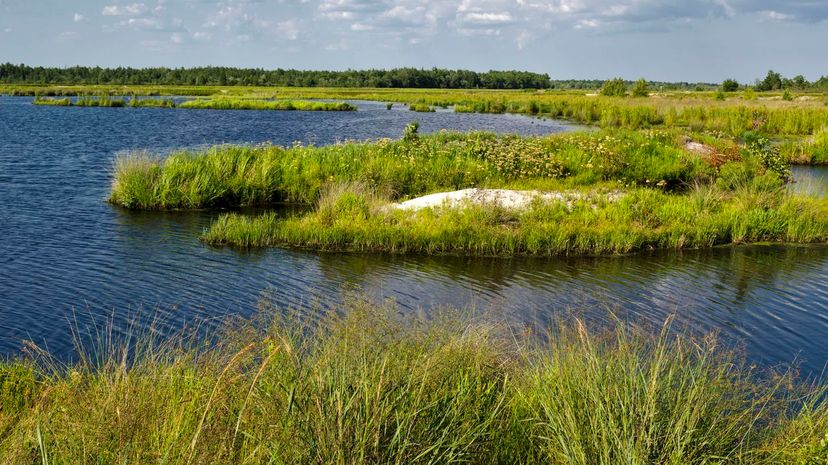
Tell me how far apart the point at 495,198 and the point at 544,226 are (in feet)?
5.07

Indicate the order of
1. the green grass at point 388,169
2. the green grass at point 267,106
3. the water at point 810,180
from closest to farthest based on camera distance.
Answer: the green grass at point 388,169 → the water at point 810,180 → the green grass at point 267,106

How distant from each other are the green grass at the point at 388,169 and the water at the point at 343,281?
131cm

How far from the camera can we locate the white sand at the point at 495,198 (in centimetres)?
1752

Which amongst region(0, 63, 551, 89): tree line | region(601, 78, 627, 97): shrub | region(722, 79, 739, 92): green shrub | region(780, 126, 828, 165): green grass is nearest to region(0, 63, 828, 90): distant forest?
region(0, 63, 551, 89): tree line

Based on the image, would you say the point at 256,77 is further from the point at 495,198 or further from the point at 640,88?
the point at 495,198

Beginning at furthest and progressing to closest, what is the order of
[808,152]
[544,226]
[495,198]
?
[808,152], [495,198], [544,226]

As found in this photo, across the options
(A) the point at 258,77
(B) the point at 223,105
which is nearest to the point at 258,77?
(A) the point at 258,77

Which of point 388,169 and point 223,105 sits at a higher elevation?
point 223,105

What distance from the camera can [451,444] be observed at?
189 inches

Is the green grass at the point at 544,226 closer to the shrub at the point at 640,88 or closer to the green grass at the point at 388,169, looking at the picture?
the green grass at the point at 388,169

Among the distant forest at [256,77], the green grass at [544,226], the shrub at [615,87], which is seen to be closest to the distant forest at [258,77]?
the distant forest at [256,77]

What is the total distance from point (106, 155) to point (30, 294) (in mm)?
21848

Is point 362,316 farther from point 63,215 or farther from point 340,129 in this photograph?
point 340,129

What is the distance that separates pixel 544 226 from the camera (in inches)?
651
